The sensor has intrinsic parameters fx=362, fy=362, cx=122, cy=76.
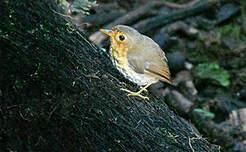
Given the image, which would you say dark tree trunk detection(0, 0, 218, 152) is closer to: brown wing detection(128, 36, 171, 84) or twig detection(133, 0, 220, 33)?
brown wing detection(128, 36, 171, 84)

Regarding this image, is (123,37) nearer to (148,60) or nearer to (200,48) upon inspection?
(148,60)

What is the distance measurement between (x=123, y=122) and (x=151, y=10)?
460 centimetres

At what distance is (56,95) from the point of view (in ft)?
8.54

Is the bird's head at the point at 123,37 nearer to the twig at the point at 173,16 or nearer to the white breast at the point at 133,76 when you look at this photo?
the white breast at the point at 133,76

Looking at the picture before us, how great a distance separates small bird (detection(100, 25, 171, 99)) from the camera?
327 centimetres

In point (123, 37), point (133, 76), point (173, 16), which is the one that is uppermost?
point (123, 37)

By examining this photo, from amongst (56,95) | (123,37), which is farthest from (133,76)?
(56,95)

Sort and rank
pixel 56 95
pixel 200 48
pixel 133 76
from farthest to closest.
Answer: pixel 200 48, pixel 133 76, pixel 56 95

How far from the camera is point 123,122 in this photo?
2.88m

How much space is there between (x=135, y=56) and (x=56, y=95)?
0.98 metres

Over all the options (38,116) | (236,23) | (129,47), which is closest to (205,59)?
(236,23)

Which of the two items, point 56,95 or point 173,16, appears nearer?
point 56,95

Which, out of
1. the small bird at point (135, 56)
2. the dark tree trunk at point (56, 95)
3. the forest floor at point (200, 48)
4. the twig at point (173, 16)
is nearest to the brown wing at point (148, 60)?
the small bird at point (135, 56)

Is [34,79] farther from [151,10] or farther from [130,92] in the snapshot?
[151,10]
